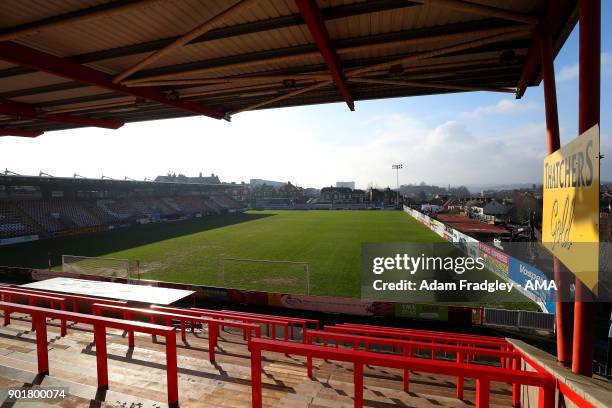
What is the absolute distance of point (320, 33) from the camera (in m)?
4.91

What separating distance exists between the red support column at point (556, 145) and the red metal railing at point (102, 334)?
4813 mm

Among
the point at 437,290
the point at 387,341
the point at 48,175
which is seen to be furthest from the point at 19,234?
the point at 387,341

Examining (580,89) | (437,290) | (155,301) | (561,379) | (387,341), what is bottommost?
(437,290)

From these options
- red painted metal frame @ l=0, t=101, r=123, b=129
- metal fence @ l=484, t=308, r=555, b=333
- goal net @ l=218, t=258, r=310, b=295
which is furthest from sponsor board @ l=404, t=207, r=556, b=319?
red painted metal frame @ l=0, t=101, r=123, b=129

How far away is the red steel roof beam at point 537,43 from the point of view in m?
4.34

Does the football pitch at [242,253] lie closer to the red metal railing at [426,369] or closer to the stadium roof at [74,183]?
the stadium roof at [74,183]

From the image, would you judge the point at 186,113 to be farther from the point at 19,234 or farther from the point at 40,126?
the point at 19,234

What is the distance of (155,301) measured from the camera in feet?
27.3

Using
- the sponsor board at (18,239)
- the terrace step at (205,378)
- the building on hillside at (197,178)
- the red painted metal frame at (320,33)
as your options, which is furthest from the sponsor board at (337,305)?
the building on hillside at (197,178)

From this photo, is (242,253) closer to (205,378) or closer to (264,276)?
(264,276)

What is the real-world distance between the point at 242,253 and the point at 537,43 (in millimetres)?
23678

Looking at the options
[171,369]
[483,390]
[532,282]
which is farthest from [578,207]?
[532,282]

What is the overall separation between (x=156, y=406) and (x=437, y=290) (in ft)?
A: 50.9

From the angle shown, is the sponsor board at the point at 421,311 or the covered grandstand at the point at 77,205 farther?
the covered grandstand at the point at 77,205
